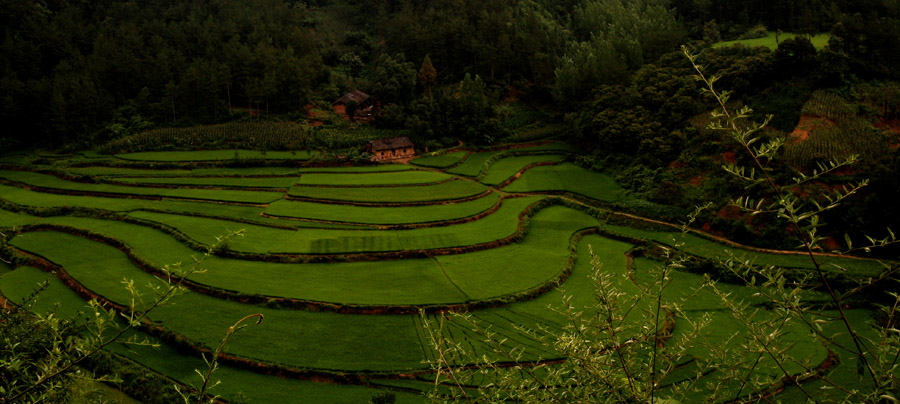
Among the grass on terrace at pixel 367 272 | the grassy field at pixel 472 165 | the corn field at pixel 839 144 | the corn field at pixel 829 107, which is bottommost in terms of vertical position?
the grass on terrace at pixel 367 272

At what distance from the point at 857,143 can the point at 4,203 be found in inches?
2038

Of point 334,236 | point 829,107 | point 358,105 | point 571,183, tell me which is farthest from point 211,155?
point 829,107

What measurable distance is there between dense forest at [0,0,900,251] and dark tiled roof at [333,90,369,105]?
5.29ft

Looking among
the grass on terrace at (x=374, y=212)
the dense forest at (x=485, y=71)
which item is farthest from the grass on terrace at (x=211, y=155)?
the grass on terrace at (x=374, y=212)

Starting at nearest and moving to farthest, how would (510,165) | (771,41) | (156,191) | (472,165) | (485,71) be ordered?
(156,191) < (472,165) < (510,165) < (771,41) < (485,71)

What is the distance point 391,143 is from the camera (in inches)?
1842

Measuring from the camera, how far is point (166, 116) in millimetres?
48312

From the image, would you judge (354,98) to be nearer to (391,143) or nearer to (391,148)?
(391,143)

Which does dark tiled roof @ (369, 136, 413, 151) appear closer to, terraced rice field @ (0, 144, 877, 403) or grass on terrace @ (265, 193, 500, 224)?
terraced rice field @ (0, 144, 877, 403)

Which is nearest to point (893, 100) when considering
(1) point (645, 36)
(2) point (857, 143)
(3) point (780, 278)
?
(2) point (857, 143)

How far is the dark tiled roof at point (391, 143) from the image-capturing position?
150 ft

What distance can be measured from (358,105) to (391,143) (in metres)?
10.6

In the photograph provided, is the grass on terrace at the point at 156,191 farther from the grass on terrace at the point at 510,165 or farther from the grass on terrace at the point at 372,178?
the grass on terrace at the point at 510,165

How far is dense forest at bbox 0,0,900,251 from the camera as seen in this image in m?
34.2
